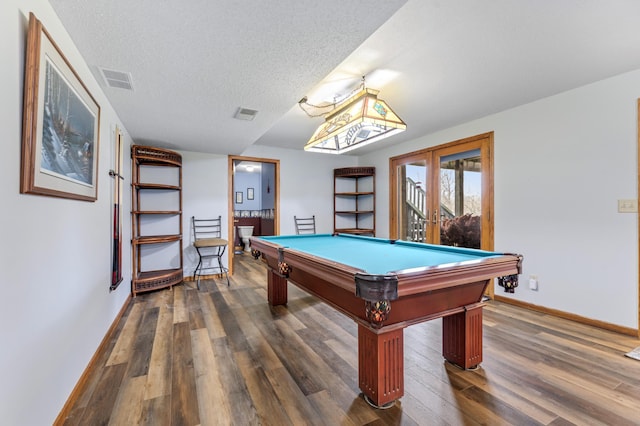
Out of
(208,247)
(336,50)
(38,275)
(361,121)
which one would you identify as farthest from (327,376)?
(208,247)

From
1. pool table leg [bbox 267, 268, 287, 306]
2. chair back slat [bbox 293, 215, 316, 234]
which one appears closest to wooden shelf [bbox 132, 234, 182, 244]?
pool table leg [bbox 267, 268, 287, 306]

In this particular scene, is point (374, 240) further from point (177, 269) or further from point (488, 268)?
point (177, 269)

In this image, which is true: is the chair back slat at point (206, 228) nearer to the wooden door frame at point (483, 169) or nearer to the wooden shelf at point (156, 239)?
the wooden shelf at point (156, 239)

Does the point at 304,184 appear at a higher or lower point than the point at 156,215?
higher

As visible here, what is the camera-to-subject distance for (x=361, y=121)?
7.89ft

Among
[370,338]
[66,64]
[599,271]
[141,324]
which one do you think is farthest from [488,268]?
[141,324]

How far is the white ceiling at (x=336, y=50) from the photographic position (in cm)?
146

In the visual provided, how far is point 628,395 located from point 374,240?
6.78 feet

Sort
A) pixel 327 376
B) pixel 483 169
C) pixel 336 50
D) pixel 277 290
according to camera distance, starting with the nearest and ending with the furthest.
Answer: pixel 336 50, pixel 327 376, pixel 277 290, pixel 483 169

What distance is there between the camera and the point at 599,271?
2.71 meters

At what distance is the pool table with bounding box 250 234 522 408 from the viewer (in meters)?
1.38

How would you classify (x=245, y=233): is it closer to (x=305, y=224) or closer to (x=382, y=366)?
(x=305, y=224)

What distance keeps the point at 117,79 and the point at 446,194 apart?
413 centimetres

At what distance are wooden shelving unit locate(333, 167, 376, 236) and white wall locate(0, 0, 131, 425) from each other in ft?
14.0
